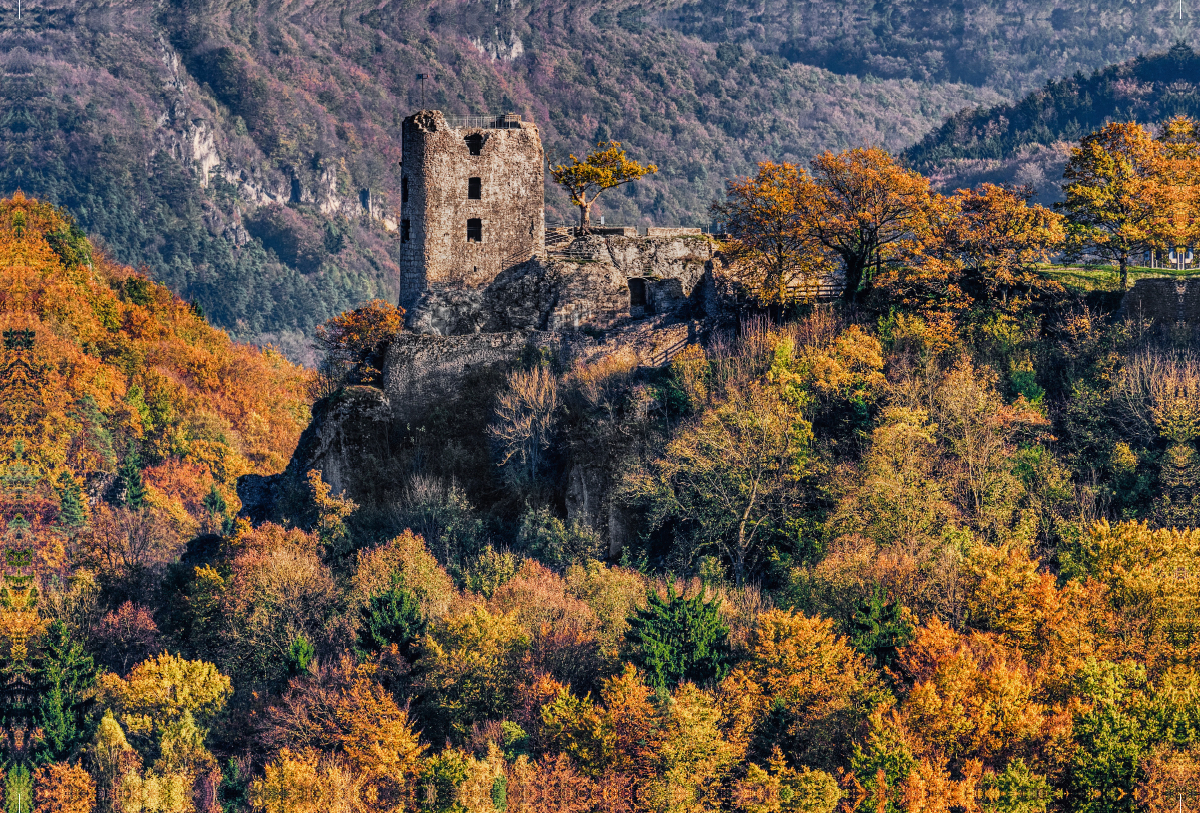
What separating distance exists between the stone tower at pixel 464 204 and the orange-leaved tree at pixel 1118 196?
20540mm

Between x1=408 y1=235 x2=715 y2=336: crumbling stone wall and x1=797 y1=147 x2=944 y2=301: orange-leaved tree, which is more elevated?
x1=797 y1=147 x2=944 y2=301: orange-leaved tree

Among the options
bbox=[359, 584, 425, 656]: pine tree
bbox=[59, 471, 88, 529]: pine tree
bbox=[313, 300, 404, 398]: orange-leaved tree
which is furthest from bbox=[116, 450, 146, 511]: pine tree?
bbox=[359, 584, 425, 656]: pine tree

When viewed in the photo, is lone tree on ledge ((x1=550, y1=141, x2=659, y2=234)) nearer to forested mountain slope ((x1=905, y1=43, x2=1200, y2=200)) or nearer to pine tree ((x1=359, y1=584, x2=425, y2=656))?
pine tree ((x1=359, y1=584, x2=425, y2=656))

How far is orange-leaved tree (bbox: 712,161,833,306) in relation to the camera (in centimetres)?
5319

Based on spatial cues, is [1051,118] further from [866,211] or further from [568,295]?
[568,295]

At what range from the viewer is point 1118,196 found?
51156mm

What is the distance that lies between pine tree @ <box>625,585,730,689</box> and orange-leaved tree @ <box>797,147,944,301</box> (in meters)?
15.1

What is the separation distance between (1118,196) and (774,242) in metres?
12.4

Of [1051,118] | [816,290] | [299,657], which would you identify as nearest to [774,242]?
[816,290]

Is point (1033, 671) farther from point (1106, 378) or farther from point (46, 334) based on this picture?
point (46, 334)

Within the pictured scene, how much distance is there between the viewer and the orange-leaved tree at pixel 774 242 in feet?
174

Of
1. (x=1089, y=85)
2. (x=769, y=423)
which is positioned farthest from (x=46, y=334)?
(x=1089, y=85)

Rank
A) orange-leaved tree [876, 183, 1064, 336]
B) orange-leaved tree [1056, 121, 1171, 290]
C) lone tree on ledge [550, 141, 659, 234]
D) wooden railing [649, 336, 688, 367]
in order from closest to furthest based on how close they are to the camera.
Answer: orange-leaved tree [1056, 121, 1171, 290], orange-leaved tree [876, 183, 1064, 336], wooden railing [649, 336, 688, 367], lone tree on ledge [550, 141, 659, 234]

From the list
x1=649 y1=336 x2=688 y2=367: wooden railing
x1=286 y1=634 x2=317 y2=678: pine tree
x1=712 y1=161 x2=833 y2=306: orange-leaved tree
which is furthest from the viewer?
x1=649 y1=336 x2=688 y2=367: wooden railing
